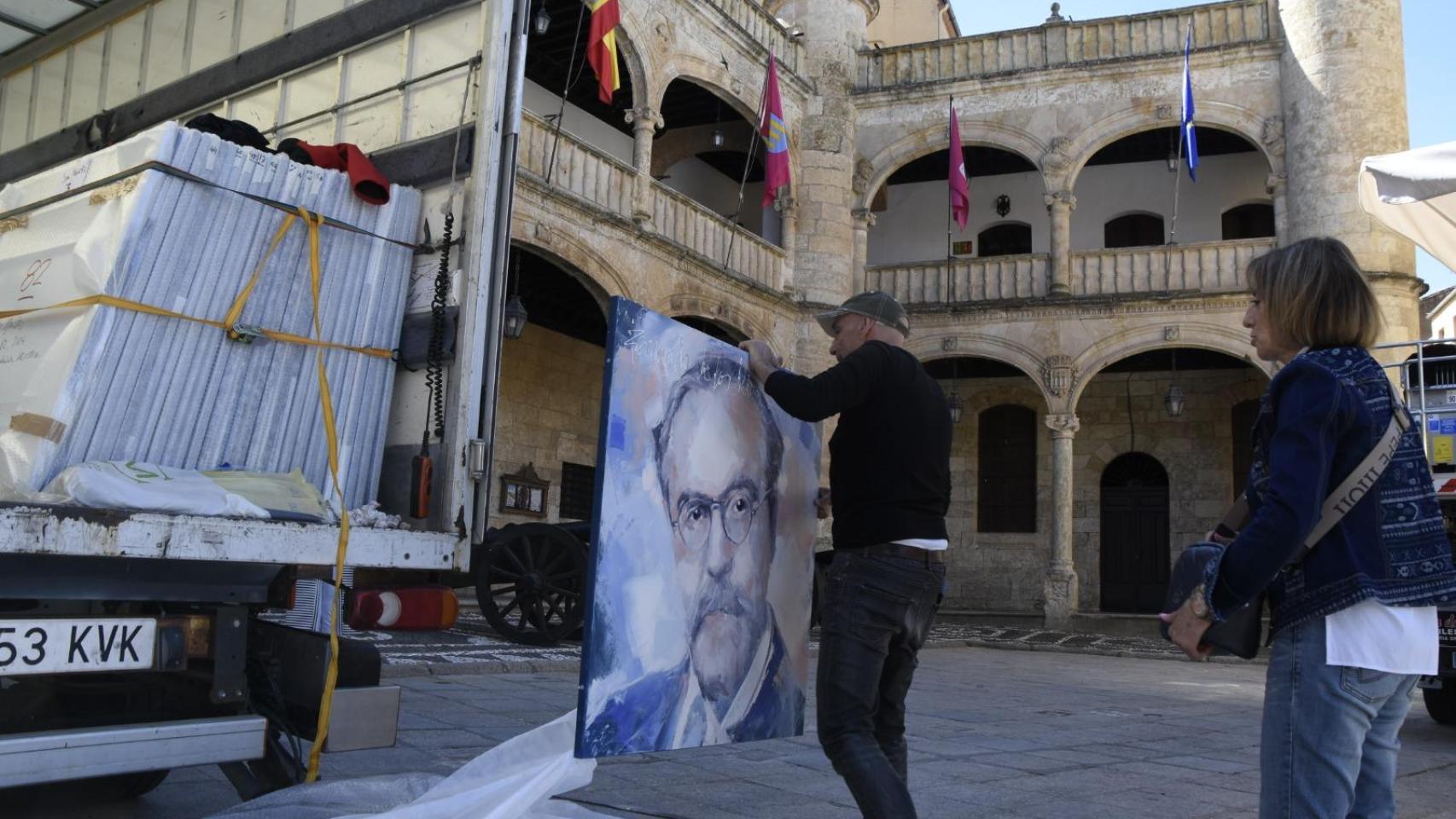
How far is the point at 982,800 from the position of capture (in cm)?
427

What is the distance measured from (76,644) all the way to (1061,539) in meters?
16.7

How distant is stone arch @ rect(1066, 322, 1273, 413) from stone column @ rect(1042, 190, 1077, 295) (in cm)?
105

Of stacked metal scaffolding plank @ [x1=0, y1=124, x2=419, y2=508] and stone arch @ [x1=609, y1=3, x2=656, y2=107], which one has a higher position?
stone arch @ [x1=609, y1=3, x2=656, y2=107]

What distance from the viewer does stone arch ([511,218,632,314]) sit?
41.5 ft

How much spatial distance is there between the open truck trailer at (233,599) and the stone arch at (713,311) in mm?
10898

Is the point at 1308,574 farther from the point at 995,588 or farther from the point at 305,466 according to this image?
the point at 995,588

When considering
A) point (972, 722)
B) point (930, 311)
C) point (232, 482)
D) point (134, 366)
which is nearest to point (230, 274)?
point (134, 366)

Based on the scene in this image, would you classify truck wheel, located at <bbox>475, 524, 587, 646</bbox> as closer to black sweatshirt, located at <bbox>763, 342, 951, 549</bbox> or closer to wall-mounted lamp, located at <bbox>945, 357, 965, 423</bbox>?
black sweatshirt, located at <bbox>763, 342, 951, 549</bbox>

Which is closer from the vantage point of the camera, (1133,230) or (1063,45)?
(1063,45)

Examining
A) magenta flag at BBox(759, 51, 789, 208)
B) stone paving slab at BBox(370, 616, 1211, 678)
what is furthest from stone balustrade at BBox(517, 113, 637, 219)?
stone paving slab at BBox(370, 616, 1211, 678)

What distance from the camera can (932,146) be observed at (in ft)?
62.3

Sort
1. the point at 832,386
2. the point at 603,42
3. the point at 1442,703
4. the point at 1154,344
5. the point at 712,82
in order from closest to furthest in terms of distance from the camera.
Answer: the point at 832,386
the point at 1442,703
the point at 603,42
the point at 712,82
the point at 1154,344

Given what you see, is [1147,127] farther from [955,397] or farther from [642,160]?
[642,160]

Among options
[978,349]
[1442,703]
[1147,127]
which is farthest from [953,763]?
[1147,127]
